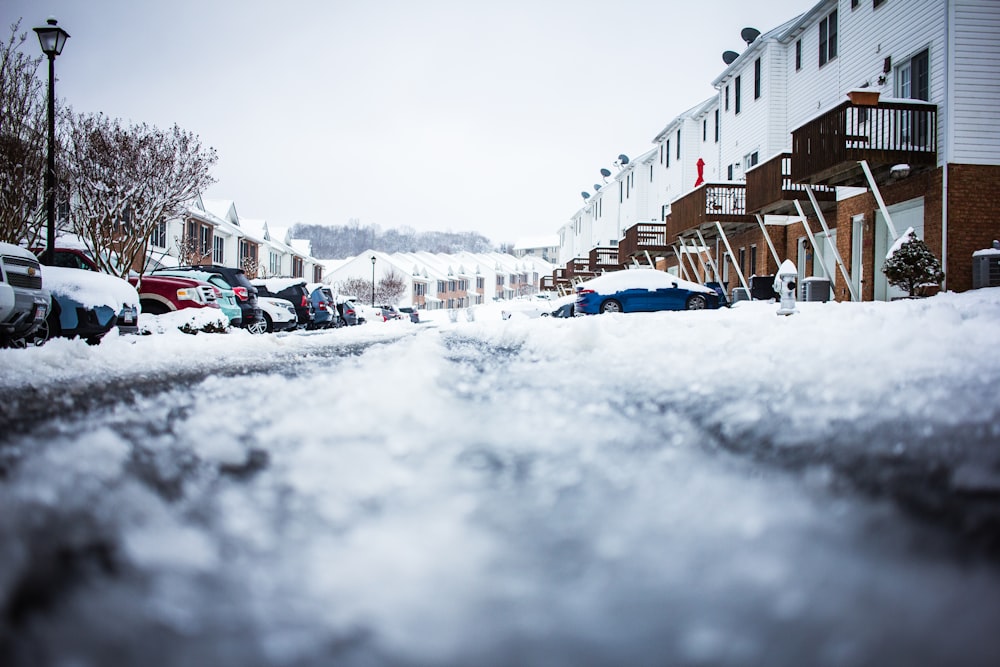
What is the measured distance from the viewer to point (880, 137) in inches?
583

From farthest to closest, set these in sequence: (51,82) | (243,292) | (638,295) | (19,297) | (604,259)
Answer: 1. (604,259)
2. (638,295)
3. (243,292)
4. (51,82)
5. (19,297)

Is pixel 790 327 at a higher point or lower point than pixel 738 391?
higher

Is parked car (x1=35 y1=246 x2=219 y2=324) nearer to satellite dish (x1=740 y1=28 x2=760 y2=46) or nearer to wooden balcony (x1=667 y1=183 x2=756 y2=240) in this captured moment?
wooden balcony (x1=667 y1=183 x2=756 y2=240)

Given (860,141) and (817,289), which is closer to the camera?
(860,141)

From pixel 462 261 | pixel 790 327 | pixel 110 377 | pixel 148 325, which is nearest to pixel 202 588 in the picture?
pixel 110 377

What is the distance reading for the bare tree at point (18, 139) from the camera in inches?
608

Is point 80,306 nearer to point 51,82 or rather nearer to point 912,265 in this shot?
point 51,82

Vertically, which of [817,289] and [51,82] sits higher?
[51,82]

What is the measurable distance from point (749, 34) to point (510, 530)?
91.4 feet

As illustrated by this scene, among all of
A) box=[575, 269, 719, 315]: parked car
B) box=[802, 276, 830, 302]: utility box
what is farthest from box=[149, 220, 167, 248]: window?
box=[802, 276, 830, 302]: utility box

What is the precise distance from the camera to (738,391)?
3.40 m

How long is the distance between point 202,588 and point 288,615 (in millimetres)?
208

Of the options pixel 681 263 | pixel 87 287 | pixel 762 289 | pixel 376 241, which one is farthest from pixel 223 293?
pixel 376 241

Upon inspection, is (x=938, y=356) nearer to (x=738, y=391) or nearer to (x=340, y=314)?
(x=738, y=391)
